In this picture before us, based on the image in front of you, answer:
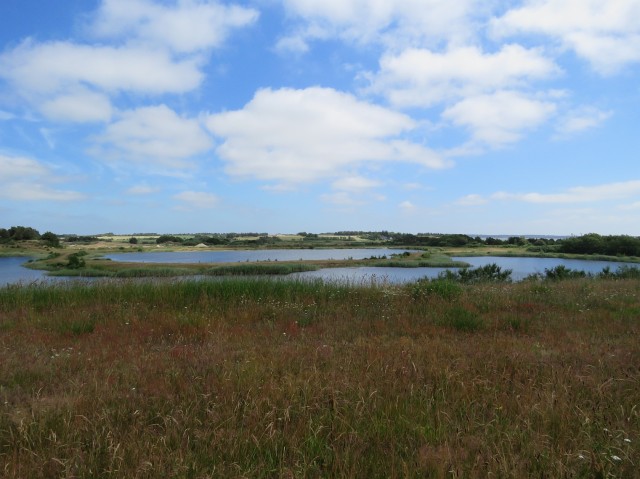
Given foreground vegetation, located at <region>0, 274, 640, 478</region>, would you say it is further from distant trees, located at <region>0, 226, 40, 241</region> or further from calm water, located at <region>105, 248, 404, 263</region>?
distant trees, located at <region>0, 226, 40, 241</region>

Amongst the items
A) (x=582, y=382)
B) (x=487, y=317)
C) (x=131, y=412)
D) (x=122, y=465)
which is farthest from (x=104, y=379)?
(x=487, y=317)

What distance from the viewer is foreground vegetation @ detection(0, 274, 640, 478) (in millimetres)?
2629

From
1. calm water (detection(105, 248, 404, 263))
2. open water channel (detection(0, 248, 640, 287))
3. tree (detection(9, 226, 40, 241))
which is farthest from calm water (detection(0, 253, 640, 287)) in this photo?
tree (detection(9, 226, 40, 241))

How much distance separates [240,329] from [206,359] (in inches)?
98.2

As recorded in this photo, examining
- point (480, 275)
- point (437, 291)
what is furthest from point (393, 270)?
point (437, 291)

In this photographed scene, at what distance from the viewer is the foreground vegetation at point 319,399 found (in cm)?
263

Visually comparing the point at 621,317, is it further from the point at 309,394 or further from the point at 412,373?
the point at 309,394

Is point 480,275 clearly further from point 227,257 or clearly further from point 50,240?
point 50,240

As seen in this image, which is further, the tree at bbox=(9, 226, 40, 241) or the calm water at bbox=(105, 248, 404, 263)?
the tree at bbox=(9, 226, 40, 241)

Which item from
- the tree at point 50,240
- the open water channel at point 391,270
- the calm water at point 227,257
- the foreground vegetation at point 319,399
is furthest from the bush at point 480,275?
the tree at point 50,240

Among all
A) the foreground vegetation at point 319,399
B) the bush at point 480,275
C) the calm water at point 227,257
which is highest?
the foreground vegetation at point 319,399

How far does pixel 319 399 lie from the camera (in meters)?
3.65

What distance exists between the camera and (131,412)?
3418mm

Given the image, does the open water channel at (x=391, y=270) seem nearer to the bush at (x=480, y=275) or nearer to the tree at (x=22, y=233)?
the bush at (x=480, y=275)
